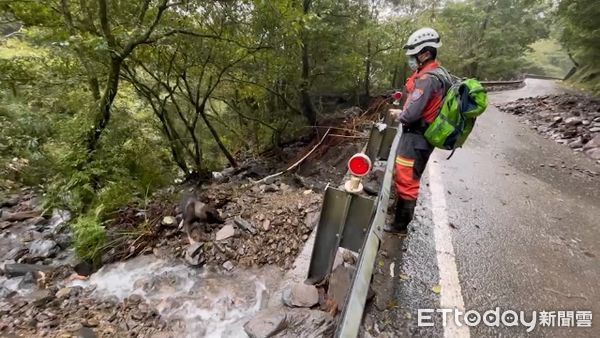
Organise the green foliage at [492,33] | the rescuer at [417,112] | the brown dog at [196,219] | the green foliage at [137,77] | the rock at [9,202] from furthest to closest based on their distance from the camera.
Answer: the green foliage at [492,33] < the rock at [9,202] < the green foliage at [137,77] < the brown dog at [196,219] < the rescuer at [417,112]

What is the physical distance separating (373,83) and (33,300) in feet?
54.3

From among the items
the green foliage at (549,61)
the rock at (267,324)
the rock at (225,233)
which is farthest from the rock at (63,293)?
the green foliage at (549,61)

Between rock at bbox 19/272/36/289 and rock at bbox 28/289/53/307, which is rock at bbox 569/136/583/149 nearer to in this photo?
rock at bbox 28/289/53/307

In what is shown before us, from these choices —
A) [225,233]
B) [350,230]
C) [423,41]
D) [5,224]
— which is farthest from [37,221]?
[423,41]

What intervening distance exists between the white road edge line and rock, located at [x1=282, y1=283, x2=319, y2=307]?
3.29 feet

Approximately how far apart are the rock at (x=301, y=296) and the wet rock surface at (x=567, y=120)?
720cm

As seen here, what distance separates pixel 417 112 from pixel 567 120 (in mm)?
8976

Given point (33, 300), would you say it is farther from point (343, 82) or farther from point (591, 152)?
point (343, 82)

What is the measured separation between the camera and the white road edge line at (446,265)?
7.59ft

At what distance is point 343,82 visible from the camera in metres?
13.5

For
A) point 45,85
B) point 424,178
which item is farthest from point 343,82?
point 45,85

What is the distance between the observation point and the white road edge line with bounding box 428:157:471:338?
231 cm

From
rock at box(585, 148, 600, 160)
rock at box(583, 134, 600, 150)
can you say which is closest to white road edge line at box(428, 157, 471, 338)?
rock at box(585, 148, 600, 160)

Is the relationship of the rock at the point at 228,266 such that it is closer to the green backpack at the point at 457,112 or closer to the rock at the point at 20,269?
the green backpack at the point at 457,112
